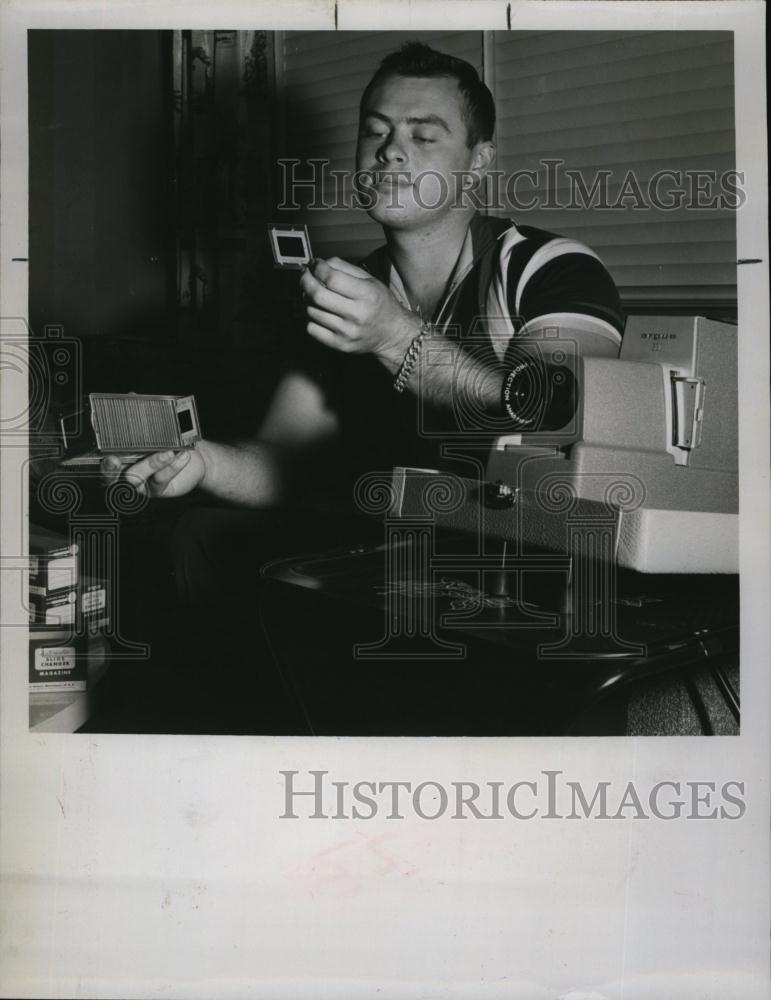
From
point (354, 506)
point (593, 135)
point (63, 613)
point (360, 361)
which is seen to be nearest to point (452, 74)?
point (593, 135)

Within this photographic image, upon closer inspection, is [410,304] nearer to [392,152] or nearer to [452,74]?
[392,152]

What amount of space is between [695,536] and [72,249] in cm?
123

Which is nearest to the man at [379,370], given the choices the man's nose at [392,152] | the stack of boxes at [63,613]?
the man's nose at [392,152]

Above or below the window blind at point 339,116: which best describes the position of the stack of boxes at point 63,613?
below

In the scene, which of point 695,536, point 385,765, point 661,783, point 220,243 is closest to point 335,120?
point 220,243

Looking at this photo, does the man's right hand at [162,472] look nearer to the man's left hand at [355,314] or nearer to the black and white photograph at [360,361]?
the black and white photograph at [360,361]

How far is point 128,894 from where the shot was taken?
1.94 metres

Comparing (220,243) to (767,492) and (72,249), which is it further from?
(767,492)

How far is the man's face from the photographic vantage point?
6.25 ft

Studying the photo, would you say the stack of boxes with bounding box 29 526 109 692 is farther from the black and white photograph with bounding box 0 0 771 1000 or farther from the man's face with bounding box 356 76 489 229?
the man's face with bounding box 356 76 489 229

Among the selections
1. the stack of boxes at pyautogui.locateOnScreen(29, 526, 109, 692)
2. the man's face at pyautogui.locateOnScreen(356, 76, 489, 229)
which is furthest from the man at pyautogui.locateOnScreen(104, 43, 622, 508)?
the stack of boxes at pyautogui.locateOnScreen(29, 526, 109, 692)

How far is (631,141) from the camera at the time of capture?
1912 millimetres

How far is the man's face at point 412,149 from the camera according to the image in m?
1.91

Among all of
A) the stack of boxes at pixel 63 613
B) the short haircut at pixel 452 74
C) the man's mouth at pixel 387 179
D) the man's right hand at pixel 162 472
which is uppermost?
the short haircut at pixel 452 74
